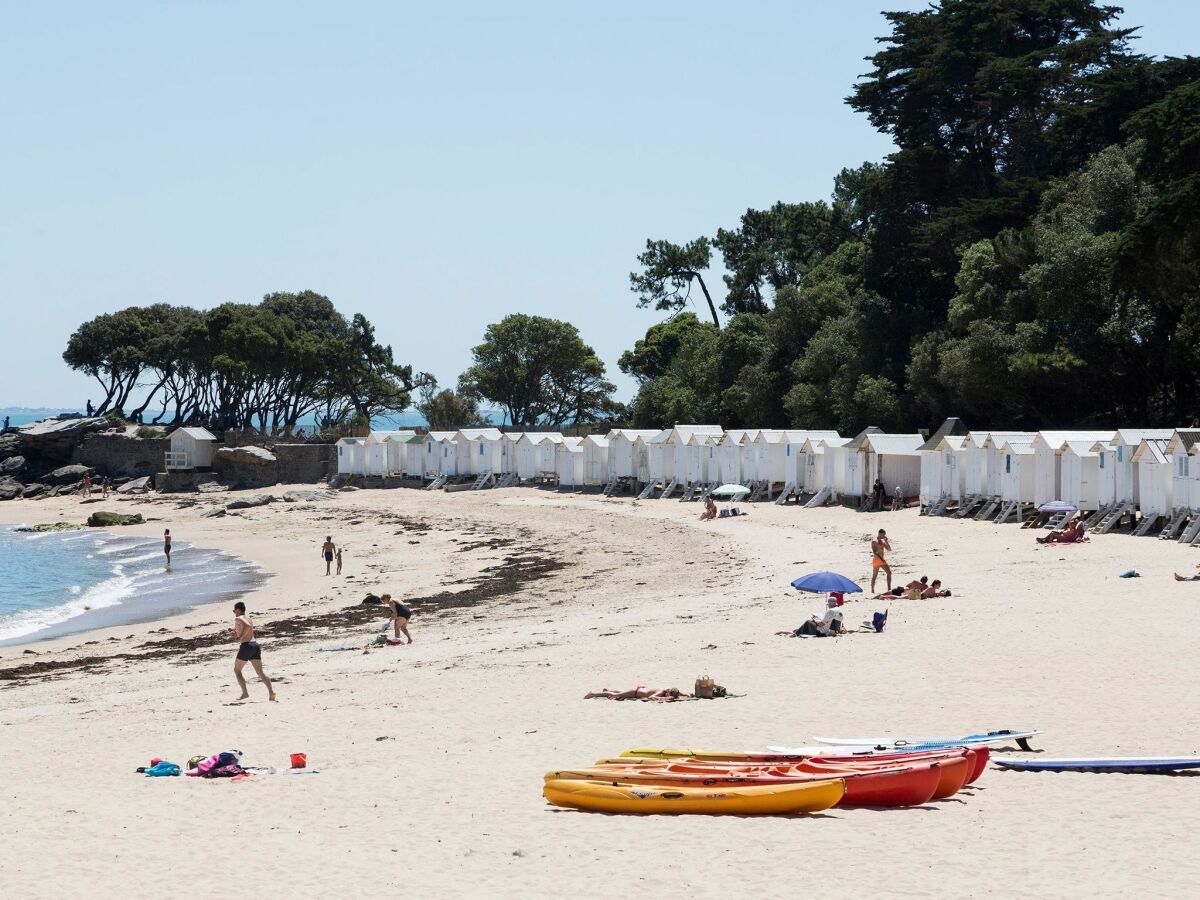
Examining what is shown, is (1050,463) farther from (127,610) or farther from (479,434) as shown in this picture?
(479,434)

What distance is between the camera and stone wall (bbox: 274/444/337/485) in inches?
2576

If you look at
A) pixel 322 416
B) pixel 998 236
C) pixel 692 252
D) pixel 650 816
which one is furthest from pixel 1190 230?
pixel 322 416

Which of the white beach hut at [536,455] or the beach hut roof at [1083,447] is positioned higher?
the beach hut roof at [1083,447]

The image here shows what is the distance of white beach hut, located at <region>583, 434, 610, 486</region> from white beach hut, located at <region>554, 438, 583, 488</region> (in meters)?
0.25

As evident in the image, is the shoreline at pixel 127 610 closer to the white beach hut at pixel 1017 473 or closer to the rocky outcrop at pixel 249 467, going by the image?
the white beach hut at pixel 1017 473

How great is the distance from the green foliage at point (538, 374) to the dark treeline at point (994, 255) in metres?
9.81

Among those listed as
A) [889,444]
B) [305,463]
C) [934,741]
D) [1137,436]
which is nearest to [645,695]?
[934,741]

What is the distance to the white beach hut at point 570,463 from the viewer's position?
2141 inches

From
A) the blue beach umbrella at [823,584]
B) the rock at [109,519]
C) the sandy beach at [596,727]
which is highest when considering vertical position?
the blue beach umbrella at [823,584]

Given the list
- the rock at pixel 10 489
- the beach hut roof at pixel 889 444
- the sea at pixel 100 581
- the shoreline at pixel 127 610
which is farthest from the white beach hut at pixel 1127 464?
the rock at pixel 10 489

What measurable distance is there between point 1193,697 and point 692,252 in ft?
229

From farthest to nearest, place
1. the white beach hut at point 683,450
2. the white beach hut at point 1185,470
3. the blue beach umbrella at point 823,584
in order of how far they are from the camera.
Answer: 1. the white beach hut at point 683,450
2. the white beach hut at point 1185,470
3. the blue beach umbrella at point 823,584

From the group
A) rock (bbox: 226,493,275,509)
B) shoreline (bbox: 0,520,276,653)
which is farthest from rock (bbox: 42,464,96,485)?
shoreline (bbox: 0,520,276,653)

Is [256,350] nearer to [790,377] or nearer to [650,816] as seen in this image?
[790,377]
